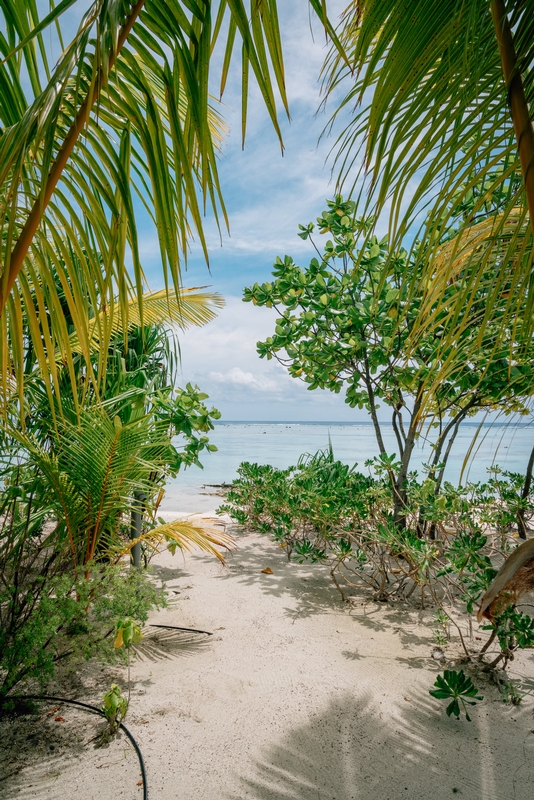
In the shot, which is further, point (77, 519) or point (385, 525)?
point (385, 525)

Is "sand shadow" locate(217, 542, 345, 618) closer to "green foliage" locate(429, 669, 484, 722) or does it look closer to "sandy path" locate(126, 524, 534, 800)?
"sandy path" locate(126, 524, 534, 800)

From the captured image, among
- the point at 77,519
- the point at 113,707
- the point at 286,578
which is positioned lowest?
the point at 286,578

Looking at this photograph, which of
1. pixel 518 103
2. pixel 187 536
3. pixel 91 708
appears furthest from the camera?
pixel 187 536

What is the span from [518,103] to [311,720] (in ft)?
8.49

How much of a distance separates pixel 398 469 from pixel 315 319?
160cm

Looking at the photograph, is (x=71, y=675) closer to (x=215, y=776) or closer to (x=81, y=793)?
(x=81, y=793)

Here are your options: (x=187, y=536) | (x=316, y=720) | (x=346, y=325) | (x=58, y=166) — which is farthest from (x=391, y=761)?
(x=346, y=325)

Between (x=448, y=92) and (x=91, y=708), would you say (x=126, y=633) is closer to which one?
(x=91, y=708)

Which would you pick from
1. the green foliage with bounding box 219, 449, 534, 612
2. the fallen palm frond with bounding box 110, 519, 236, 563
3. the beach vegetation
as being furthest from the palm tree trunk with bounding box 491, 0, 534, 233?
the fallen palm frond with bounding box 110, 519, 236, 563

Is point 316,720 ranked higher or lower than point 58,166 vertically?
lower

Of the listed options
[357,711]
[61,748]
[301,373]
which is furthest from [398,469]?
[61,748]

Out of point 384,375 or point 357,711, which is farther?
point 384,375

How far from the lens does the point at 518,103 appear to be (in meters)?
0.91

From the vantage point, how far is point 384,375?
14.1ft
